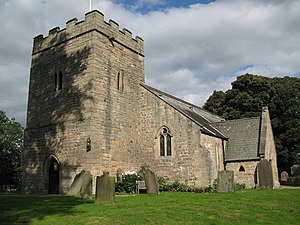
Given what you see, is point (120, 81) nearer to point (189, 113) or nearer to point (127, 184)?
point (189, 113)

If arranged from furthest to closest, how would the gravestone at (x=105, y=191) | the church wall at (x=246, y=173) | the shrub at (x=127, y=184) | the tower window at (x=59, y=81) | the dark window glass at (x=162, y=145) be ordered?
the church wall at (x=246, y=173) < the dark window glass at (x=162, y=145) < the tower window at (x=59, y=81) < the shrub at (x=127, y=184) < the gravestone at (x=105, y=191)

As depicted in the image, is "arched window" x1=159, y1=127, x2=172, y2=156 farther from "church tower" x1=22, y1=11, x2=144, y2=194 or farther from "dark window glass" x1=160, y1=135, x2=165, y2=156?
"church tower" x1=22, y1=11, x2=144, y2=194

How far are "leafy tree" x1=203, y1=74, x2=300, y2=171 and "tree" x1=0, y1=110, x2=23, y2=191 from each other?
2874 centimetres

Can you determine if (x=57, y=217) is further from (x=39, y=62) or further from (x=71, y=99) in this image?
(x=39, y=62)

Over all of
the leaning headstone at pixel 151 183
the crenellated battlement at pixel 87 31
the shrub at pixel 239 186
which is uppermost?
the crenellated battlement at pixel 87 31

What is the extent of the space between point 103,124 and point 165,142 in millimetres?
5029

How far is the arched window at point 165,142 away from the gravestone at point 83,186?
304 inches

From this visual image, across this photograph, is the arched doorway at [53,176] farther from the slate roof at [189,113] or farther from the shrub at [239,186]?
the shrub at [239,186]

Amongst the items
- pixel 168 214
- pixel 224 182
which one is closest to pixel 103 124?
pixel 224 182

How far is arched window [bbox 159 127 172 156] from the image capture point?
2253cm

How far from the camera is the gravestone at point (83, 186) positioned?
15641 millimetres

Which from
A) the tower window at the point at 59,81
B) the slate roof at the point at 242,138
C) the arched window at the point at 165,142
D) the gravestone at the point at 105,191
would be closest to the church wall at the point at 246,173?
the slate roof at the point at 242,138

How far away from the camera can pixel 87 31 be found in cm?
2148

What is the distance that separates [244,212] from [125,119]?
13.1 meters
